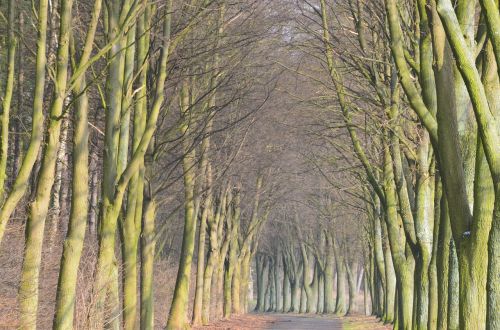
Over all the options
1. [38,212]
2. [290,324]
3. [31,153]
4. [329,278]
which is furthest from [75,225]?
[329,278]

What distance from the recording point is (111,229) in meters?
13.9

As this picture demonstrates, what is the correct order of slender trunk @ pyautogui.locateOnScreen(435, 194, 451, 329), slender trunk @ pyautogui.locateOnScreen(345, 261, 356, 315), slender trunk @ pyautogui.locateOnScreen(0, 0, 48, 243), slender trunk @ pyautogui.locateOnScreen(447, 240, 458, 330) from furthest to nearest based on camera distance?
slender trunk @ pyautogui.locateOnScreen(345, 261, 356, 315) → slender trunk @ pyautogui.locateOnScreen(435, 194, 451, 329) → slender trunk @ pyautogui.locateOnScreen(447, 240, 458, 330) → slender trunk @ pyautogui.locateOnScreen(0, 0, 48, 243)

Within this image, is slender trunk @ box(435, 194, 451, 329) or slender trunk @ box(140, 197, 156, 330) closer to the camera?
slender trunk @ box(435, 194, 451, 329)

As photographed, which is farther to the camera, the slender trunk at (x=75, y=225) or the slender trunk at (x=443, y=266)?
the slender trunk at (x=443, y=266)

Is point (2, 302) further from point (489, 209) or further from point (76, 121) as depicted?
A: point (489, 209)

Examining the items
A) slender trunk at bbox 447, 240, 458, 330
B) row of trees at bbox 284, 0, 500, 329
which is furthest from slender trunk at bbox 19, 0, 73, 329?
slender trunk at bbox 447, 240, 458, 330

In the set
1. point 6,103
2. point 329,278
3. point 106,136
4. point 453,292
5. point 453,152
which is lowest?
point 453,292

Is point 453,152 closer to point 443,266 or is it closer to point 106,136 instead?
point 443,266

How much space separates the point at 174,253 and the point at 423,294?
38.1 metres

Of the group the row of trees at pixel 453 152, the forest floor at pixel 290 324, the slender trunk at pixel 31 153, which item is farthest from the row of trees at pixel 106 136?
the forest floor at pixel 290 324

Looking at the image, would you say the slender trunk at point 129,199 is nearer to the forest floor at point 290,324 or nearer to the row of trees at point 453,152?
the row of trees at point 453,152

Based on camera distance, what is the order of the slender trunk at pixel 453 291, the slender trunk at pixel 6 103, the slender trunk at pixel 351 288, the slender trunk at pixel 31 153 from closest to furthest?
the slender trunk at pixel 31 153 < the slender trunk at pixel 6 103 < the slender trunk at pixel 453 291 < the slender trunk at pixel 351 288

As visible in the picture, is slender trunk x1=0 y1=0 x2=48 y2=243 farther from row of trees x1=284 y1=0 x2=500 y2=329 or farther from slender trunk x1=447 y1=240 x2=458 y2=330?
slender trunk x1=447 y1=240 x2=458 y2=330

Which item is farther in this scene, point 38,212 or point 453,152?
point 38,212
